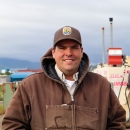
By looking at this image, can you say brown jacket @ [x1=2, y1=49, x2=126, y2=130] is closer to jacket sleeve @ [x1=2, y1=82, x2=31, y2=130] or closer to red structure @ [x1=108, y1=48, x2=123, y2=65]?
jacket sleeve @ [x1=2, y1=82, x2=31, y2=130]

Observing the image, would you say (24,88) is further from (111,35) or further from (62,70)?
(111,35)

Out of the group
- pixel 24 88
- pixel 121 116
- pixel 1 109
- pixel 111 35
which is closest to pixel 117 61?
pixel 111 35

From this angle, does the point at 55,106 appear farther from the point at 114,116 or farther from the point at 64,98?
the point at 114,116

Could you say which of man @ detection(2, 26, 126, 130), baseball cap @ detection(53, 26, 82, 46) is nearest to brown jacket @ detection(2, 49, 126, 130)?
man @ detection(2, 26, 126, 130)

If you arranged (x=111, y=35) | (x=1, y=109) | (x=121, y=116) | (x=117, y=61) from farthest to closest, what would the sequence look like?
(x=1, y=109) < (x=111, y=35) < (x=117, y=61) < (x=121, y=116)

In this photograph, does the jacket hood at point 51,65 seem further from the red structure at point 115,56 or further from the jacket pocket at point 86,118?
the red structure at point 115,56

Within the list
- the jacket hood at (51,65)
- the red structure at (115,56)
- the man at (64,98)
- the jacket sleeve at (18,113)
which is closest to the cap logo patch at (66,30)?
the man at (64,98)

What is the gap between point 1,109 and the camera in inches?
376

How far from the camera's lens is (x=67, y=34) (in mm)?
2590

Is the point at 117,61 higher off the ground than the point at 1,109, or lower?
higher

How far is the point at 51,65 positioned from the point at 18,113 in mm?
534

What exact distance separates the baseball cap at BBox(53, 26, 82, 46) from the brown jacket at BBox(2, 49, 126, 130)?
29cm

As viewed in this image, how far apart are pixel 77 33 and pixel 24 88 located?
2.12 feet

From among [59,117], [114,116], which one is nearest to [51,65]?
[59,117]
